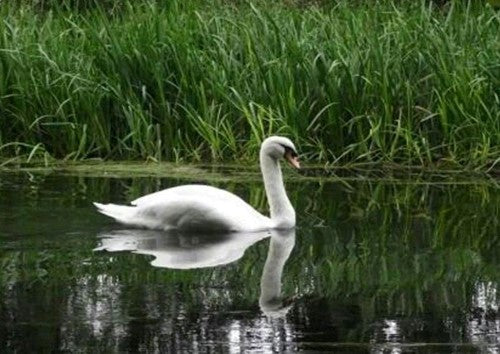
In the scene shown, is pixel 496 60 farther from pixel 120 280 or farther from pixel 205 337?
pixel 205 337

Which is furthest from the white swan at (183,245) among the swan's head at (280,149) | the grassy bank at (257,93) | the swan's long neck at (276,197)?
the grassy bank at (257,93)

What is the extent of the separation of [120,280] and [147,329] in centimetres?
118

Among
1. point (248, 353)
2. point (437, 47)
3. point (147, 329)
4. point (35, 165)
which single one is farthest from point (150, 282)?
point (437, 47)

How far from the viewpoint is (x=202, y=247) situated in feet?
29.3

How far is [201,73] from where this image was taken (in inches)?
500

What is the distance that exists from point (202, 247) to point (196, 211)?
0.43 m

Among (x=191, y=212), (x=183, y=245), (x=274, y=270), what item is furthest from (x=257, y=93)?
(x=274, y=270)

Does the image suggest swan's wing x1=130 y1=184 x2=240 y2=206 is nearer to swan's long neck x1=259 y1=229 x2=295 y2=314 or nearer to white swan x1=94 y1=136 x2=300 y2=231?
white swan x1=94 y1=136 x2=300 y2=231

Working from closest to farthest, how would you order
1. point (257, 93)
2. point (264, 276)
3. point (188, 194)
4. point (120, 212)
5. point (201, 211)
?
point (264, 276) → point (201, 211) → point (188, 194) → point (120, 212) → point (257, 93)

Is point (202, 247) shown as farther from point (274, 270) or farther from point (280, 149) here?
point (280, 149)

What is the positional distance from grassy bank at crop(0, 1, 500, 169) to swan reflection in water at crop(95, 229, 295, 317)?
114 inches

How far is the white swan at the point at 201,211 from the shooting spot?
9.30 meters

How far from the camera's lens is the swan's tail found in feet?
31.1

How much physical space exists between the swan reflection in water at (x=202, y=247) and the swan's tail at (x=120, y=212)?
9 centimetres
